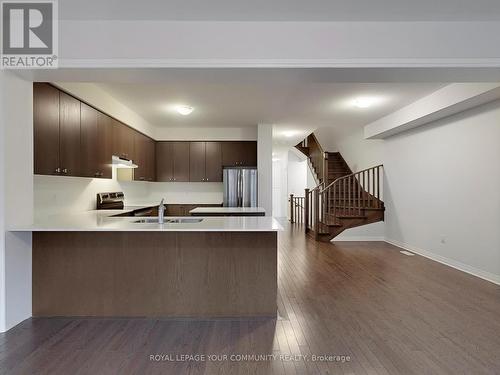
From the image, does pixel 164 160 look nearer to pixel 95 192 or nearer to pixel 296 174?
pixel 95 192

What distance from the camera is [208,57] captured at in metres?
2.55

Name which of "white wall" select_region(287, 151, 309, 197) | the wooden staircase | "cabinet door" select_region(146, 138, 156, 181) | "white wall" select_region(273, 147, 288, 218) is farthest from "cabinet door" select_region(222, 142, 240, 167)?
"white wall" select_region(273, 147, 288, 218)

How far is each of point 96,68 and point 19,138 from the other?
958mm

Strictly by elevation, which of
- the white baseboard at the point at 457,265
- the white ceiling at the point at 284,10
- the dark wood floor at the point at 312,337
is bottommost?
the dark wood floor at the point at 312,337

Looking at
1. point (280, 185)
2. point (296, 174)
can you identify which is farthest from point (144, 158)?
point (280, 185)

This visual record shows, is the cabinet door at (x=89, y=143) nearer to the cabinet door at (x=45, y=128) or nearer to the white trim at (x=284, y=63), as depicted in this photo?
the cabinet door at (x=45, y=128)

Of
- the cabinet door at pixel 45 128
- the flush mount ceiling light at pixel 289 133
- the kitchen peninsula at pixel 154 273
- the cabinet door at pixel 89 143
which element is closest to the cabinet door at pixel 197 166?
the flush mount ceiling light at pixel 289 133

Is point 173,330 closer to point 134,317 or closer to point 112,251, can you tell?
point 134,317

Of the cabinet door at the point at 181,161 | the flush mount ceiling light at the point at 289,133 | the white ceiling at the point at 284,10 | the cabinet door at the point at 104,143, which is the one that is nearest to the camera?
the white ceiling at the point at 284,10

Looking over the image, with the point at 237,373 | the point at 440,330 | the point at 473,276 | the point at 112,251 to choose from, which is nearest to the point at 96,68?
the point at 112,251

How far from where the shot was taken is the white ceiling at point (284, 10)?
2.30m

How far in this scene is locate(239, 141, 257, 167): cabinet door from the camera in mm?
6938

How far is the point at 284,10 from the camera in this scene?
94.1 inches

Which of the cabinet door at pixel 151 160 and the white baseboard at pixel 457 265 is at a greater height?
the cabinet door at pixel 151 160
